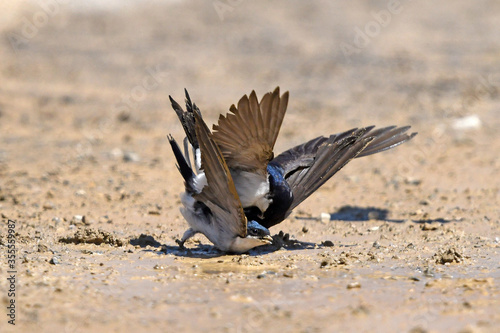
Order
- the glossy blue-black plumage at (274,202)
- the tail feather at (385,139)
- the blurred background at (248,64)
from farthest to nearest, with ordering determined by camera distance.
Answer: the blurred background at (248,64) < the tail feather at (385,139) < the glossy blue-black plumage at (274,202)

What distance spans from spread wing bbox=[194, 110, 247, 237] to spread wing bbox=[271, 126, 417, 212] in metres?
0.78

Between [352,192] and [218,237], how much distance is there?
3053mm

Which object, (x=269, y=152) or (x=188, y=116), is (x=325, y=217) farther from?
(x=188, y=116)

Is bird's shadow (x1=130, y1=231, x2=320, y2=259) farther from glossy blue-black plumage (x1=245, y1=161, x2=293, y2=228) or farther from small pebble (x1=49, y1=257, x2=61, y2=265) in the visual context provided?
small pebble (x1=49, y1=257, x2=61, y2=265)

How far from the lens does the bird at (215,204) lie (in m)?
4.34

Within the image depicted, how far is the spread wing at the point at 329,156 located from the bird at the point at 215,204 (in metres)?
0.69

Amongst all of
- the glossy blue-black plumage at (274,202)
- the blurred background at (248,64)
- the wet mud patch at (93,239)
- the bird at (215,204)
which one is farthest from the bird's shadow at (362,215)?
the blurred background at (248,64)

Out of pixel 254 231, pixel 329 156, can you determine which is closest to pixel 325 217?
pixel 329 156

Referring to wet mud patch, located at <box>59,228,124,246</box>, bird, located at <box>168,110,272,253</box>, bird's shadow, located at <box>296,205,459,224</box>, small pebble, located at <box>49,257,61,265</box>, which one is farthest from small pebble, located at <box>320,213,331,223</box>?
small pebble, located at <box>49,257,61,265</box>

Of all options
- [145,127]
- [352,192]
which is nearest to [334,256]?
[352,192]

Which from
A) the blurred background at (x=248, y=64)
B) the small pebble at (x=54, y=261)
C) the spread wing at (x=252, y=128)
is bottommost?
the small pebble at (x=54, y=261)

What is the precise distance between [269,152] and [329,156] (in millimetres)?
1292

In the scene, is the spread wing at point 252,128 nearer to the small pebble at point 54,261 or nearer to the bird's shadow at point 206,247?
the bird's shadow at point 206,247

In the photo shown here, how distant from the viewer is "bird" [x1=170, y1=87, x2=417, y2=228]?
4.25 m
